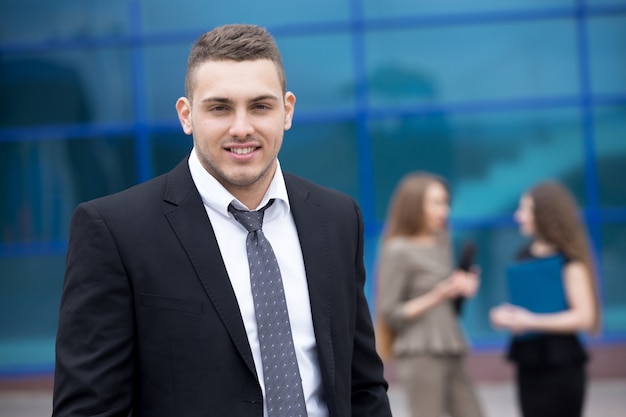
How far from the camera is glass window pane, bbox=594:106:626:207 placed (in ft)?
37.4

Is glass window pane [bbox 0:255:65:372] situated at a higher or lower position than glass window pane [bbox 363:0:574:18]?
lower

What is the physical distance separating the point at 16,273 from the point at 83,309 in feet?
32.0

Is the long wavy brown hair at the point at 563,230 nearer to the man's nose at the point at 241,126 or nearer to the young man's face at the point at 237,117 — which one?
the young man's face at the point at 237,117

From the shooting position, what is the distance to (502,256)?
1148 cm

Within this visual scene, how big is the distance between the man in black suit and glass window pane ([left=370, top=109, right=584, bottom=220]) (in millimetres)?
8664

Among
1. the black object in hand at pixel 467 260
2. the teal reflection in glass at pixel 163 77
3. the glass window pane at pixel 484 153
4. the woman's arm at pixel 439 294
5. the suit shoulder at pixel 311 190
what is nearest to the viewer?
the suit shoulder at pixel 311 190

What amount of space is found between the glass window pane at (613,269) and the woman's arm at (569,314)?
5.82 meters

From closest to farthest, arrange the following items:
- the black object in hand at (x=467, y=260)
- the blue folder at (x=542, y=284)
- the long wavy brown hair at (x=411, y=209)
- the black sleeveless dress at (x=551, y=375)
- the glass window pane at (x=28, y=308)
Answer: the black sleeveless dress at (x=551, y=375), the blue folder at (x=542, y=284), the black object in hand at (x=467, y=260), the long wavy brown hair at (x=411, y=209), the glass window pane at (x=28, y=308)

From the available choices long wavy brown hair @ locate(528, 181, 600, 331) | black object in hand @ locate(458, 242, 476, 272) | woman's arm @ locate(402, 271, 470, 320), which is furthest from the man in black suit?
black object in hand @ locate(458, 242, 476, 272)

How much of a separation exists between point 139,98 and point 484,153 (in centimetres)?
Result: 391

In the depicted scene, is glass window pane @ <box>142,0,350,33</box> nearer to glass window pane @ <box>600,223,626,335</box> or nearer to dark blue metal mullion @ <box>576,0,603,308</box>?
dark blue metal mullion @ <box>576,0,603,308</box>

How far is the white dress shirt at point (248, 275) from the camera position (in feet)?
9.08

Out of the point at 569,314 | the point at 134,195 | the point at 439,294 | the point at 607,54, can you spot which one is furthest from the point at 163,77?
the point at 134,195

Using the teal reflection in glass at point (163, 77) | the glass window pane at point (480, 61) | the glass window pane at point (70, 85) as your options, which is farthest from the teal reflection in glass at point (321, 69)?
the glass window pane at point (70, 85)
